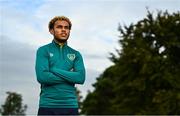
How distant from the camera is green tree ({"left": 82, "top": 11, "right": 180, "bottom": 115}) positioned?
1876 inches

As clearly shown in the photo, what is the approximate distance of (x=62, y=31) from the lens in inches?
219

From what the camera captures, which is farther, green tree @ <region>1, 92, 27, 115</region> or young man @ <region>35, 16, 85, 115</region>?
green tree @ <region>1, 92, 27, 115</region>

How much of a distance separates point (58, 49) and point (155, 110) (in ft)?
143

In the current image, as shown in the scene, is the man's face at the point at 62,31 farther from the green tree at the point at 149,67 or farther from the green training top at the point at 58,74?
the green tree at the point at 149,67

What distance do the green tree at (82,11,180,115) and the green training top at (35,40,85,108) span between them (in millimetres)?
41077

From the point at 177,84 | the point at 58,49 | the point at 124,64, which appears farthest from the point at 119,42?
the point at 58,49

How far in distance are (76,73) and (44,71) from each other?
0.99 feet

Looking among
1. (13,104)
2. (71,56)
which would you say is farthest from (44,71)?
(13,104)

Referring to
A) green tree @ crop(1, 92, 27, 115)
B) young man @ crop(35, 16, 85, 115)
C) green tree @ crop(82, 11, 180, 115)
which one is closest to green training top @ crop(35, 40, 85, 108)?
young man @ crop(35, 16, 85, 115)

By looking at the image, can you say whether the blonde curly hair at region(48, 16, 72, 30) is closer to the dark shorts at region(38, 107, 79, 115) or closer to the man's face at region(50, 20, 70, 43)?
the man's face at region(50, 20, 70, 43)

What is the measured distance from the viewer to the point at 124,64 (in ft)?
169

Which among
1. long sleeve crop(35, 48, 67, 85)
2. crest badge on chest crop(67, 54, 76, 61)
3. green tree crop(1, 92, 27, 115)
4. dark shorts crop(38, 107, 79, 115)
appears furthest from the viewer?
green tree crop(1, 92, 27, 115)

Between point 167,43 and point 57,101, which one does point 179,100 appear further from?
point 57,101

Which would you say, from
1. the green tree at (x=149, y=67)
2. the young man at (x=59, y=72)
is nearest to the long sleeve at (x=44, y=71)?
the young man at (x=59, y=72)
